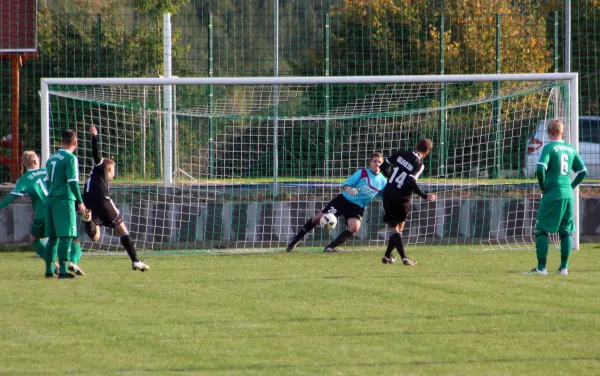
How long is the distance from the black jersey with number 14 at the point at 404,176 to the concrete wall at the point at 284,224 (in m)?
3.69

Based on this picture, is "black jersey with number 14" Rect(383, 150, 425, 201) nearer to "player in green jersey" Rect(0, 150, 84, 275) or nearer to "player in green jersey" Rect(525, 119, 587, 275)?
"player in green jersey" Rect(525, 119, 587, 275)

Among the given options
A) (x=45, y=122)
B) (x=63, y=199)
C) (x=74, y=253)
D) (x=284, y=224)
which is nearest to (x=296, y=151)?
(x=284, y=224)

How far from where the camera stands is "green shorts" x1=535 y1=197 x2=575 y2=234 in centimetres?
1124

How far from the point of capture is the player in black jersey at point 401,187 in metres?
12.8

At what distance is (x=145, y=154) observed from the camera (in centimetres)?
1680

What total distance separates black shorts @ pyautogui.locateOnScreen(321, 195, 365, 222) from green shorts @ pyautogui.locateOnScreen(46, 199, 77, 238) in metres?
5.22

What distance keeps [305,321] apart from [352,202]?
7.61m

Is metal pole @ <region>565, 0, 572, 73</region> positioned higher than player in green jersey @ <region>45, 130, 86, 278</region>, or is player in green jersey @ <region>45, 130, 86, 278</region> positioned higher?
metal pole @ <region>565, 0, 572, 73</region>

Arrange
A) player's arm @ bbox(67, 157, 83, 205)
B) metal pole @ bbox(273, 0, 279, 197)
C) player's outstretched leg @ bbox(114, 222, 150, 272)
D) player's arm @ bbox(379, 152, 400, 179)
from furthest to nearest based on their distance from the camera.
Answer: metal pole @ bbox(273, 0, 279, 197) → player's arm @ bbox(379, 152, 400, 179) → player's outstretched leg @ bbox(114, 222, 150, 272) → player's arm @ bbox(67, 157, 83, 205)

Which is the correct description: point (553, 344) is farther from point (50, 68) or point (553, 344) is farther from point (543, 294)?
point (50, 68)

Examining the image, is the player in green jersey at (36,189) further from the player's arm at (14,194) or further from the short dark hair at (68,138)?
the short dark hair at (68,138)

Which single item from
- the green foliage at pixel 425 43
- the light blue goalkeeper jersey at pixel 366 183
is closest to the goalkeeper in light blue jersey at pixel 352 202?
the light blue goalkeeper jersey at pixel 366 183

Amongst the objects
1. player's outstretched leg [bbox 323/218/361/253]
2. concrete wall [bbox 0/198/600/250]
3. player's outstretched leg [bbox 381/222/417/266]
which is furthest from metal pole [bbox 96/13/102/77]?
player's outstretched leg [bbox 381/222/417/266]

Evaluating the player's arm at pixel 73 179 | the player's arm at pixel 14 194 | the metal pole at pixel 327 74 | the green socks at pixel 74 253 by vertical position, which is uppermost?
the metal pole at pixel 327 74
